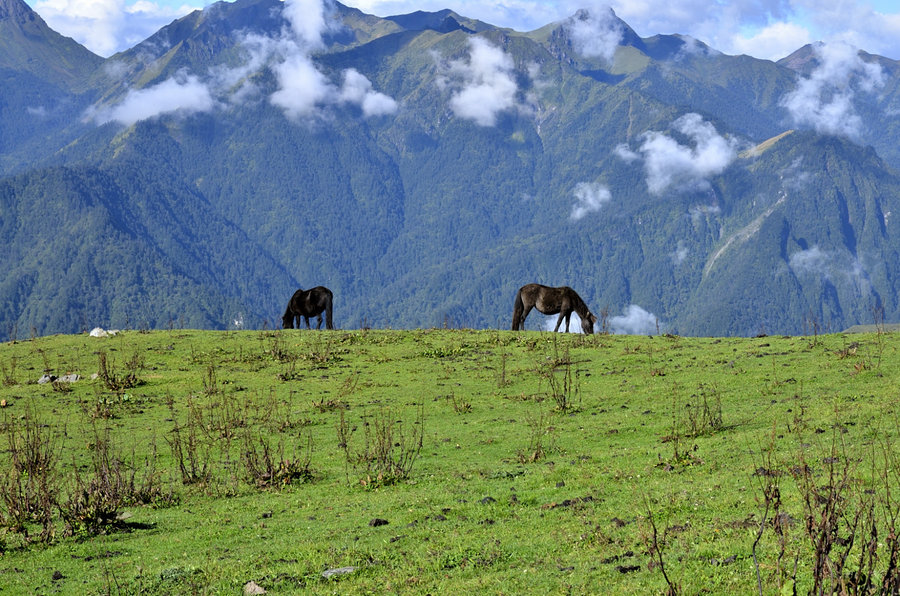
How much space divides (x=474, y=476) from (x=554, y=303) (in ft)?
77.7

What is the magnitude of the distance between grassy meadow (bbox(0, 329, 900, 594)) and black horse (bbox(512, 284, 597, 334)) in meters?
6.86

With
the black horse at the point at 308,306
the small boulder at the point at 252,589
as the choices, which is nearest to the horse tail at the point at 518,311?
the black horse at the point at 308,306

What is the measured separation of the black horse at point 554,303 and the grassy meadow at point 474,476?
6.86m

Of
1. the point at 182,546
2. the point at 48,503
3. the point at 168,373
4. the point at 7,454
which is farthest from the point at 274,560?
the point at 168,373

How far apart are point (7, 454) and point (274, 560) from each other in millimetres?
12298

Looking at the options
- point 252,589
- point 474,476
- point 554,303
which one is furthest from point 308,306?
point 252,589

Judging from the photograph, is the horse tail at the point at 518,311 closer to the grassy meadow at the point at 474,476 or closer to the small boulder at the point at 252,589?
the grassy meadow at the point at 474,476

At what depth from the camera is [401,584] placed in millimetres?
10164

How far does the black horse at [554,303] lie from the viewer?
129 feet

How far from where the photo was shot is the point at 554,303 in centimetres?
3950

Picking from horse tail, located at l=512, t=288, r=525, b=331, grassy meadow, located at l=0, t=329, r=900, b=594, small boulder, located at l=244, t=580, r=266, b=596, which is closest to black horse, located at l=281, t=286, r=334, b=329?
horse tail, located at l=512, t=288, r=525, b=331

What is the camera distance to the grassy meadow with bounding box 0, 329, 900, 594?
1002 cm

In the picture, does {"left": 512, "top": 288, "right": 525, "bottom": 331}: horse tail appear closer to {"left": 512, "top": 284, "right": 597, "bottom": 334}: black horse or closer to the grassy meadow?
{"left": 512, "top": 284, "right": 597, "bottom": 334}: black horse

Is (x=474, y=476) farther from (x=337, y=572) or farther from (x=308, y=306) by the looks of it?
(x=308, y=306)
